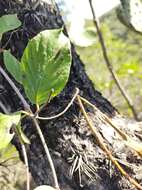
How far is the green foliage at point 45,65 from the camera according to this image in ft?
2.42

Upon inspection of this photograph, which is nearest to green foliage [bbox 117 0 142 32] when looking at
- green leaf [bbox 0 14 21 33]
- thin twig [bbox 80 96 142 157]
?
thin twig [bbox 80 96 142 157]

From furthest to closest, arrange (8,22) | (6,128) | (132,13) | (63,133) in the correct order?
(132,13) < (63,133) < (8,22) < (6,128)

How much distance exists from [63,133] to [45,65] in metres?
0.26

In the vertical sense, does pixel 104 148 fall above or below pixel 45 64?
below

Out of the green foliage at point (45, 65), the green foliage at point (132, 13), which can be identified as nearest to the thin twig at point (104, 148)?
the green foliage at point (45, 65)

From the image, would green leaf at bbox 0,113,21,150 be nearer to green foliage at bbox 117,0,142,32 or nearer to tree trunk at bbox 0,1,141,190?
tree trunk at bbox 0,1,141,190

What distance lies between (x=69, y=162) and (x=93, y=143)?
0.19 ft

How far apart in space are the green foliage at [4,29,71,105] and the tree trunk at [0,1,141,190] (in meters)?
0.21

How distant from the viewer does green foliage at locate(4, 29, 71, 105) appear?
0.74 m

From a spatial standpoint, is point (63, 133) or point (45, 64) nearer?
point (45, 64)

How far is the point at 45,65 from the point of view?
75 cm

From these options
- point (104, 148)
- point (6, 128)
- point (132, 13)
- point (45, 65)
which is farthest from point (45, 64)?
point (132, 13)

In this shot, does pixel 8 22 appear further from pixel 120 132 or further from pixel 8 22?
pixel 120 132

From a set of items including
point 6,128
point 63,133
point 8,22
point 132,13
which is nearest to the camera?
point 6,128
